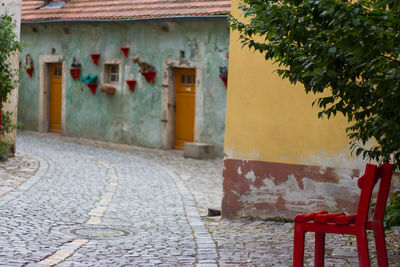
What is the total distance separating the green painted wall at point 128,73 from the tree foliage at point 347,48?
39.9 ft

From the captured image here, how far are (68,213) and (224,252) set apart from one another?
111 inches

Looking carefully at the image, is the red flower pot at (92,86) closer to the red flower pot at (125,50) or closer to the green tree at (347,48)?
the red flower pot at (125,50)

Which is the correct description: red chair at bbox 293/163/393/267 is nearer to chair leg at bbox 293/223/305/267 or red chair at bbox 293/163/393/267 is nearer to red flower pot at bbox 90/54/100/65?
chair leg at bbox 293/223/305/267

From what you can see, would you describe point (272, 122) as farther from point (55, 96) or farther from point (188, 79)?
point (55, 96)

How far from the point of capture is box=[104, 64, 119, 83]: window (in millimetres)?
20688

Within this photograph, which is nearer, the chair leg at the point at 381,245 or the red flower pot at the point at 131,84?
the chair leg at the point at 381,245

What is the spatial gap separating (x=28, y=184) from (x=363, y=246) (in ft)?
23.7

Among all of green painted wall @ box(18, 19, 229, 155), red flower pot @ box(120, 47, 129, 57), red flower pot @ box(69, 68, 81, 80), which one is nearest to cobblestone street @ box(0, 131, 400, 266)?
green painted wall @ box(18, 19, 229, 155)

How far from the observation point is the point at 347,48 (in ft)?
13.5

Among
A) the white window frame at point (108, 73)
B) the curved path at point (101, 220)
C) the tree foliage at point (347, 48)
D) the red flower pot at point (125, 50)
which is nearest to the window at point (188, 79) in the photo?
the red flower pot at point (125, 50)

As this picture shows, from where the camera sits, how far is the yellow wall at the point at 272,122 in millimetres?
8102

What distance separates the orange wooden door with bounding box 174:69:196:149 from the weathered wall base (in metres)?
10.0

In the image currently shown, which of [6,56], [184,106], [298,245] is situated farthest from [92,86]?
[298,245]

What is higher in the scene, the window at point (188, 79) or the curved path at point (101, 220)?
the window at point (188, 79)
